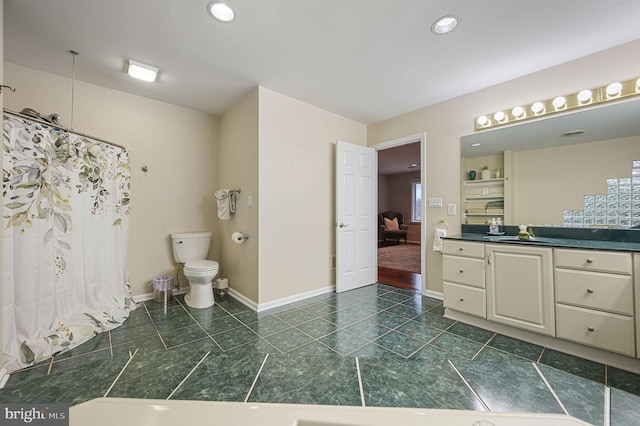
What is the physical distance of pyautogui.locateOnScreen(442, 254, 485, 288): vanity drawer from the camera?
2.31 meters

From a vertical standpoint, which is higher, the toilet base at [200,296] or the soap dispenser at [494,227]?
the soap dispenser at [494,227]

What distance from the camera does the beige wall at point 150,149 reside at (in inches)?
96.4

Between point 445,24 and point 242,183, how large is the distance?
228 centimetres

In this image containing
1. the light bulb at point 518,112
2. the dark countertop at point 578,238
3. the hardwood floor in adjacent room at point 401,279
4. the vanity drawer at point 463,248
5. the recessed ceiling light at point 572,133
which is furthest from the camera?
the hardwood floor in adjacent room at point 401,279

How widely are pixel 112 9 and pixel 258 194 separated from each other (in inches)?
64.9

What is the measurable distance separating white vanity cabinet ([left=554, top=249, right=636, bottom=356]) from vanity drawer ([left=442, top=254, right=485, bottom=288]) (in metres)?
0.51

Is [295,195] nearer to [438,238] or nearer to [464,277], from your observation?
[438,238]

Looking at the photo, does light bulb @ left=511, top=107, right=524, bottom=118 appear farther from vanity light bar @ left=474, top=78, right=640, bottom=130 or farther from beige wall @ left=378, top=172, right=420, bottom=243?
beige wall @ left=378, top=172, right=420, bottom=243

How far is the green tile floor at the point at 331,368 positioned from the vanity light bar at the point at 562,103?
77.8 inches

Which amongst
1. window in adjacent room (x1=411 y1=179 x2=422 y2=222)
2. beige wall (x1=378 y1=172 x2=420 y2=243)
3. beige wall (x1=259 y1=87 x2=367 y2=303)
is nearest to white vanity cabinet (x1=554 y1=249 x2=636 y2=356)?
beige wall (x1=259 y1=87 x2=367 y2=303)

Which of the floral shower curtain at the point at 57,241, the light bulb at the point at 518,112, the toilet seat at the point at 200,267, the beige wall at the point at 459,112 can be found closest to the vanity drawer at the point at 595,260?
the beige wall at the point at 459,112

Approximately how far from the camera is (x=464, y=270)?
2410 mm

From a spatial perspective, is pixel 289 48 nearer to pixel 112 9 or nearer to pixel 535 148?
pixel 112 9

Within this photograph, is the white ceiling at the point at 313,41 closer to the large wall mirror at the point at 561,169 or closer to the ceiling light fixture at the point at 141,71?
the ceiling light fixture at the point at 141,71
